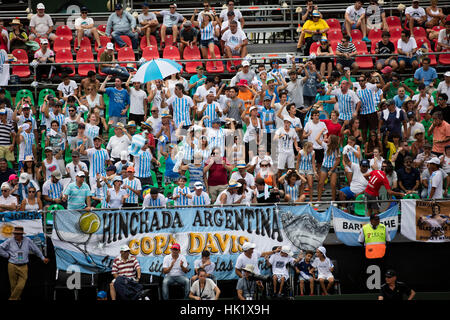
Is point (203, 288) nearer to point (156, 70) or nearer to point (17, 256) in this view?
point (17, 256)

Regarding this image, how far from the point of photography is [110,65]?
21797 mm

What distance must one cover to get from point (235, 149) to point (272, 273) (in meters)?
3.45

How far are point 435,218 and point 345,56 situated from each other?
19.0ft

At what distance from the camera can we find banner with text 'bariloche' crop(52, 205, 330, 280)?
55.0ft

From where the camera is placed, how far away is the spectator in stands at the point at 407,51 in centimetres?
2141

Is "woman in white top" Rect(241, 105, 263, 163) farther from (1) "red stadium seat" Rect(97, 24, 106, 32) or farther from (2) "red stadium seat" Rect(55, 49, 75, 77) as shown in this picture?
(1) "red stadium seat" Rect(97, 24, 106, 32)

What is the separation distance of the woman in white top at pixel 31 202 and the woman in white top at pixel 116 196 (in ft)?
5.04

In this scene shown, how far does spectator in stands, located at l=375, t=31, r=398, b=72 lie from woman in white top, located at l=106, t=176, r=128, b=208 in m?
8.17

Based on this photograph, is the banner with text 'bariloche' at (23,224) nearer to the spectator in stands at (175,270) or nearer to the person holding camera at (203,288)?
the spectator in stands at (175,270)

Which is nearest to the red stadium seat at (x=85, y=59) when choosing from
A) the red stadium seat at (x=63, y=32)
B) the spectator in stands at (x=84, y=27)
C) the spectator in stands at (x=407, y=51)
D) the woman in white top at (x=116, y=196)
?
the spectator in stands at (x=84, y=27)

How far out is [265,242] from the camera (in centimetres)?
1680
